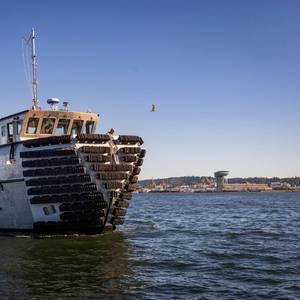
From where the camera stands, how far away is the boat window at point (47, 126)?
29.4 meters

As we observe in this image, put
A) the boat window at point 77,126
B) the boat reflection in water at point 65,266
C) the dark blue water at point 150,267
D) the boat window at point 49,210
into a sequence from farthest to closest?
the boat window at point 77,126 → the boat window at point 49,210 → the boat reflection in water at point 65,266 → the dark blue water at point 150,267

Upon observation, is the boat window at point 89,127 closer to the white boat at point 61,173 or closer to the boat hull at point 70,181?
the white boat at point 61,173

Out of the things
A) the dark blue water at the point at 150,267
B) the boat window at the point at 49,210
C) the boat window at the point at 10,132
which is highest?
the boat window at the point at 10,132

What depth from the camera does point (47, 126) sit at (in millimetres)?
29578

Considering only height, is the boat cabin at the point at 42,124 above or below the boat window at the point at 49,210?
above

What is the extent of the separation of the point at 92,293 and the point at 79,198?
38.1ft

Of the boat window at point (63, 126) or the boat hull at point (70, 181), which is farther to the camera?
the boat window at point (63, 126)

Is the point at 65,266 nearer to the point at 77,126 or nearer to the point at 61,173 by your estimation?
the point at 61,173

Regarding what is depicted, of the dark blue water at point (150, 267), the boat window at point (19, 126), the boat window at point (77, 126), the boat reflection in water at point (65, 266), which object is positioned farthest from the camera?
the boat window at point (77, 126)

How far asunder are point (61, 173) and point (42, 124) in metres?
4.44

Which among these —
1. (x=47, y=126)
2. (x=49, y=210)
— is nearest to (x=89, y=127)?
(x=47, y=126)

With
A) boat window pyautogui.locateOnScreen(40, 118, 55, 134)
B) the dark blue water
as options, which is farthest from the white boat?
the dark blue water

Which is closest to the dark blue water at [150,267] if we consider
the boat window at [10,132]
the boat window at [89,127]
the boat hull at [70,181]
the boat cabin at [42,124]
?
the boat hull at [70,181]

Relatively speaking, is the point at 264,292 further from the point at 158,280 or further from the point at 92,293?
the point at 92,293
